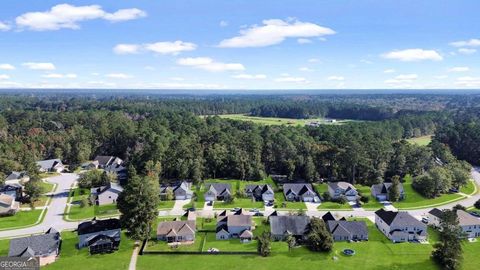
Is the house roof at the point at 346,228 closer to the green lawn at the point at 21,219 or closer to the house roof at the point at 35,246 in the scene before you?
the house roof at the point at 35,246

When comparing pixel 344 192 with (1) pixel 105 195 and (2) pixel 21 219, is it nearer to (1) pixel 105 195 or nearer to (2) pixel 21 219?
(1) pixel 105 195

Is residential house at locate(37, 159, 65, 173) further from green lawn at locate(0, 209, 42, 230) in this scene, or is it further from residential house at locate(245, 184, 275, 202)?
residential house at locate(245, 184, 275, 202)

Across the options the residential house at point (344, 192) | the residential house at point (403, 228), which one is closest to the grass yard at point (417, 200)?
the residential house at point (344, 192)

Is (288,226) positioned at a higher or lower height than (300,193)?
higher

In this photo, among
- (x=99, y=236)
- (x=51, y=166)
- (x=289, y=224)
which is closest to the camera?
(x=99, y=236)

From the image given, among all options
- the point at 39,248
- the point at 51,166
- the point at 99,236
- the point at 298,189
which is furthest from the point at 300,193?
the point at 51,166

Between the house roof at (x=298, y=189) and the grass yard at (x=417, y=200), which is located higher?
the house roof at (x=298, y=189)

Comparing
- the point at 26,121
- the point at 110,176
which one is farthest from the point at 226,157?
the point at 26,121
